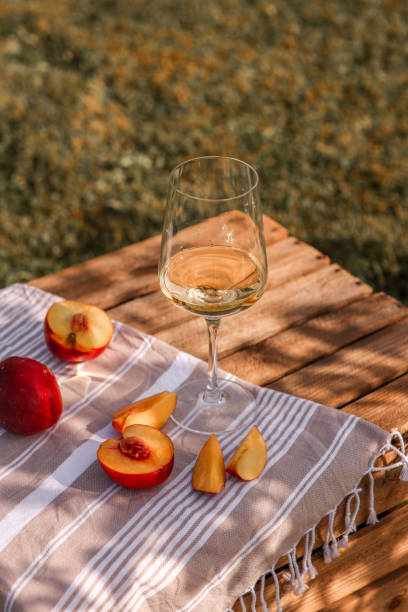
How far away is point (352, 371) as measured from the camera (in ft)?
5.37

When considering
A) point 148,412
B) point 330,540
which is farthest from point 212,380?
point 330,540

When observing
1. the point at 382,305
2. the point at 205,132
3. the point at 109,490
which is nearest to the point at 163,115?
the point at 205,132

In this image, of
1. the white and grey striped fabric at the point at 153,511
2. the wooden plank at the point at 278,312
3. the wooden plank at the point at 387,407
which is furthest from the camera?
the wooden plank at the point at 278,312

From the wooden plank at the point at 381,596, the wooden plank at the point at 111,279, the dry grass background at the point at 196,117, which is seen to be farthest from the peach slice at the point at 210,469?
the dry grass background at the point at 196,117

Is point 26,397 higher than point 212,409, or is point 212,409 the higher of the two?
point 26,397

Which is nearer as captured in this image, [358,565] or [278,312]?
[358,565]

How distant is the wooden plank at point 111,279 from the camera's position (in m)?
1.93

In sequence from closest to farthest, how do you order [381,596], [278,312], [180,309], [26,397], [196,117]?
[26,397]
[381,596]
[180,309]
[278,312]
[196,117]

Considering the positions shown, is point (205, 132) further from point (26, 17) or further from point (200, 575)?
point (200, 575)

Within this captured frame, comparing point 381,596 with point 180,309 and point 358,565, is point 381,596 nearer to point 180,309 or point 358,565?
point 358,565

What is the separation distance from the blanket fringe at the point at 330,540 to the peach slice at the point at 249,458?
15cm

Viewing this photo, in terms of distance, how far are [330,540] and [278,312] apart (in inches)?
26.7

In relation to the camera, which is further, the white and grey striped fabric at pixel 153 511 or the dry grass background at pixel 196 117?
the dry grass background at pixel 196 117

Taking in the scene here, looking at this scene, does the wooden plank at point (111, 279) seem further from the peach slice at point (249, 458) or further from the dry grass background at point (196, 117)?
the dry grass background at point (196, 117)
